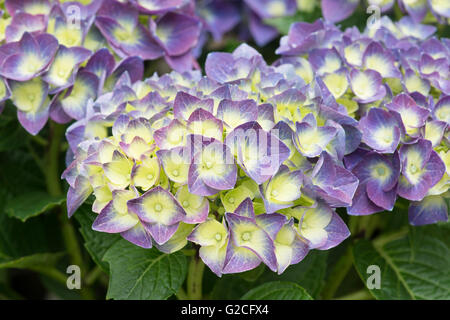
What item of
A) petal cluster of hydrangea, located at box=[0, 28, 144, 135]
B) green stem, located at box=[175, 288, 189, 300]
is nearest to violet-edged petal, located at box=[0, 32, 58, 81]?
petal cluster of hydrangea, located at box=[0, 28, 144, 135]

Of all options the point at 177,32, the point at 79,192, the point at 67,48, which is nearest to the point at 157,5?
the point at 177,32

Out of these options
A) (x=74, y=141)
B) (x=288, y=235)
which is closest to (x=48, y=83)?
(x=74, y=141)

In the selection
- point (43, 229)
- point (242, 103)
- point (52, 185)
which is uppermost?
point (242, 103)

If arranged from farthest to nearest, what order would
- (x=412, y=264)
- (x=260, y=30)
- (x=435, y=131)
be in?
(x=260, y=30), (x=412, y=264), (x=435, y=131)

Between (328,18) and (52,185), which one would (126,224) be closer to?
(52,185)

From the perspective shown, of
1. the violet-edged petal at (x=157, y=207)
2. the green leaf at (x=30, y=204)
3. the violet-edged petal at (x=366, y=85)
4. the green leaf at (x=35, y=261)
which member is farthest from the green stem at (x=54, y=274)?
the violet-edged petal at (x=366, y=85)

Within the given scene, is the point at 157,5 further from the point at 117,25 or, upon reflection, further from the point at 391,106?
the point at 391,106

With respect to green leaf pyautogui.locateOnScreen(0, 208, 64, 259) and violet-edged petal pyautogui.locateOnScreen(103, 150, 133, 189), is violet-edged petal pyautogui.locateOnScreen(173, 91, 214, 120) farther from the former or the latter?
green leaf pyautogui.locateOnScreen(0, 208, 64, 259)
